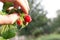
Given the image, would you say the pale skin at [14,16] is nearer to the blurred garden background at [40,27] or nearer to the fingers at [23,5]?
the fingers at [23,5]

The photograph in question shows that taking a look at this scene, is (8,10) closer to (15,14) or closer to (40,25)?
(15,14)

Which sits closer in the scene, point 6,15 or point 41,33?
point 6,15

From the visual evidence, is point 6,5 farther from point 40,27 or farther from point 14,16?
point 40,27

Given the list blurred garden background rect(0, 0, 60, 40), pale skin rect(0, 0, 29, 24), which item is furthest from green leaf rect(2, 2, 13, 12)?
blurred garden background rect(0, 0, 60, 40)

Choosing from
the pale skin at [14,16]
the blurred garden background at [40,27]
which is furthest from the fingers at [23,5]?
the blurred garden background at [40,27]

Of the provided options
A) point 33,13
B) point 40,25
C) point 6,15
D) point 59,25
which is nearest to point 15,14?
point 6,15

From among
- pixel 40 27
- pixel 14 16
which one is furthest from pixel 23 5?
pixel 40 27

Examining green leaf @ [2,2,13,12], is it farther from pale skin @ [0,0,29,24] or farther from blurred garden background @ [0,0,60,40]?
blurred garden background @ [0,0,60,40]

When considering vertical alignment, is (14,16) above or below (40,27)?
below
